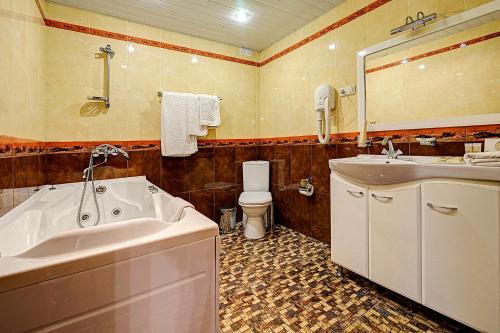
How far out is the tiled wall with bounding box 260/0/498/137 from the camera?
1.80m

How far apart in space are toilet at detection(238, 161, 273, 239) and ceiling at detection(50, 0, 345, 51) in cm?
149

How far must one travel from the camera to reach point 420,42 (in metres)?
1.66

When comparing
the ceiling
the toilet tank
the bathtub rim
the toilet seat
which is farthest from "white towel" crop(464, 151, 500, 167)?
the toilet tank

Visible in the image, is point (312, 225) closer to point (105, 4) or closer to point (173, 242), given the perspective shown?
point (173, 242)

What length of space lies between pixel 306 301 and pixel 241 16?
2.48 m

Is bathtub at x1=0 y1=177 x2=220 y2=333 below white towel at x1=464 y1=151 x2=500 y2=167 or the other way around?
below

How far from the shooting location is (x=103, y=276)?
776mm

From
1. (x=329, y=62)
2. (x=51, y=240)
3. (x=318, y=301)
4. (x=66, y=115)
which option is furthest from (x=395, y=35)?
(x=66, y=115)

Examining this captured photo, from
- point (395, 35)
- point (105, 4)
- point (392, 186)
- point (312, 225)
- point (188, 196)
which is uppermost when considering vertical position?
point (105, 4)

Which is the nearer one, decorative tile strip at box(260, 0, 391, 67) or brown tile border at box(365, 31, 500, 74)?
brown tile border at box(365, 31, 500, 74)

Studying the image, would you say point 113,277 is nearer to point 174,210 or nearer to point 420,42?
point 174,210

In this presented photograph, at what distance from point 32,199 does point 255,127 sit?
2.33 metres

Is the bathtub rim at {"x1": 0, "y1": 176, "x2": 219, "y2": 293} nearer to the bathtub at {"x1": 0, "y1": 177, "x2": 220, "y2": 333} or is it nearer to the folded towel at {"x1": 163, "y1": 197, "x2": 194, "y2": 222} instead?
the bathtub at {"x1": 0, "y1": 177, "x2": 220, "y2": 333}

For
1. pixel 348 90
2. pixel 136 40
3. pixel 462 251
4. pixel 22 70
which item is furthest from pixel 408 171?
pixel 136 40
